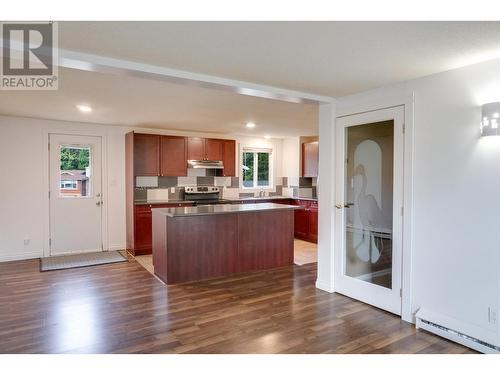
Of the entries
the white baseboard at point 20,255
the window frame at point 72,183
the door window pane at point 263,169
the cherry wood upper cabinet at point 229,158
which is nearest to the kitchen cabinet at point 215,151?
the cherry wood upper cabinet at point 229,158

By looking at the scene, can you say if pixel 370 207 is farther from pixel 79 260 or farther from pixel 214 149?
pixel 79 260

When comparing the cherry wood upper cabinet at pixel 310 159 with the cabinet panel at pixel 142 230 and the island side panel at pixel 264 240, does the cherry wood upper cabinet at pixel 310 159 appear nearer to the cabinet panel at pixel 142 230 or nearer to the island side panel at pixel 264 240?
the island side panel at pixel 264 240

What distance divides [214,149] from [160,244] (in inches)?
113

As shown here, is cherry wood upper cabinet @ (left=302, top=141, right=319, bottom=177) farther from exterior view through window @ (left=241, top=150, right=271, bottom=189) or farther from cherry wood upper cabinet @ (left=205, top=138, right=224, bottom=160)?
cherry wood upper cabinet @ (left=205, top=138, right=224, bottom=160)

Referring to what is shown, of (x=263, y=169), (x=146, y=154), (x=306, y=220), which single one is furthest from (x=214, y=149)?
(x=306, y=220)

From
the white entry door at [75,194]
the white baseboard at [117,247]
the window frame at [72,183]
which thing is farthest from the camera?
the white baseboard at [117,247]

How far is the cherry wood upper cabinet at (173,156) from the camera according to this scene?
621 centimetres

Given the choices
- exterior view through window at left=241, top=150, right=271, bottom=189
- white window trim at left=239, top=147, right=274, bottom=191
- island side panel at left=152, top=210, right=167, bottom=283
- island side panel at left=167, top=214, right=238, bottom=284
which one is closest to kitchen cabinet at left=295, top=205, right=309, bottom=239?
white window trim at left=239, top=147, right=274, bottom=191

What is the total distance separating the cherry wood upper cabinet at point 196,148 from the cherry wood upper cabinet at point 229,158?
51cm

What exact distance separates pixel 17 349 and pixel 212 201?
438 cm

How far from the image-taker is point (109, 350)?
2.55 m

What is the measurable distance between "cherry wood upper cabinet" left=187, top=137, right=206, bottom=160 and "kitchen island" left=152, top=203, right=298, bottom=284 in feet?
6.62
